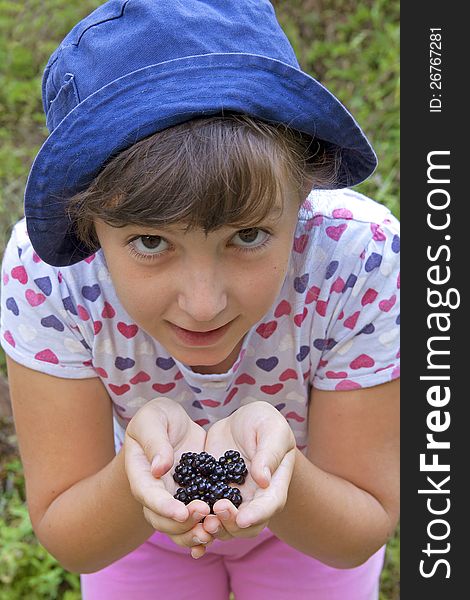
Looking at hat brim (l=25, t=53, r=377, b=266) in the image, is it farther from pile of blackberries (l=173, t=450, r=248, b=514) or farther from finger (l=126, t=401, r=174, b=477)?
pile of blackberries (l=173, t=450, r=248, b=514)

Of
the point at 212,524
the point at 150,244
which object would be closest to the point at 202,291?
the point at 150,244

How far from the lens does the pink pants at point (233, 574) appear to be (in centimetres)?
267

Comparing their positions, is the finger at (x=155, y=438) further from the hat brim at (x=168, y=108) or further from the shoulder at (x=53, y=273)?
the hat brim at (x=168, y=108)

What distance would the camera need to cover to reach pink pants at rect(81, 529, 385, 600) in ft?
8.76

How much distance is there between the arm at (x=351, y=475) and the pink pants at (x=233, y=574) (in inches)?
9.8

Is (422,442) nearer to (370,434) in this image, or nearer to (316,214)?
(370,434)

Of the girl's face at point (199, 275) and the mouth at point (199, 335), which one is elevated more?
the girl's face at point (199, 275)

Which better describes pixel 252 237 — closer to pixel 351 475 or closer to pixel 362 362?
pixel 362 362

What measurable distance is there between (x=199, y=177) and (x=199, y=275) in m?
0.21

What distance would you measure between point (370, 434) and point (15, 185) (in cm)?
302

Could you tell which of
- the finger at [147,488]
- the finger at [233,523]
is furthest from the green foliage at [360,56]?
the finger at [233,523]

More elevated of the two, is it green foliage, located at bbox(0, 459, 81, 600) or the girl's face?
the girl's face

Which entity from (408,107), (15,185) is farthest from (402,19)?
(15,185)

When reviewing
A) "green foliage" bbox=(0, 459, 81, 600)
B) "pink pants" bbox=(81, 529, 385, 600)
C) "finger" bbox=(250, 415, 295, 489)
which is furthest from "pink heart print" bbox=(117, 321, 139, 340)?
"green foliage" bbox=(0, 459, 81, 600)
